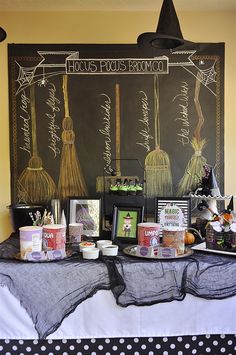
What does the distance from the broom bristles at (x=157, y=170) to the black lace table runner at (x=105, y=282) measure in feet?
3.86

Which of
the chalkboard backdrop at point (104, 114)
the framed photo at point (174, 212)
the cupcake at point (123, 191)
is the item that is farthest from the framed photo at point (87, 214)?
the chalkboard backdrop at point (104, 114)

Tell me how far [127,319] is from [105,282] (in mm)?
166

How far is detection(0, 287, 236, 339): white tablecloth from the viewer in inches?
57.2

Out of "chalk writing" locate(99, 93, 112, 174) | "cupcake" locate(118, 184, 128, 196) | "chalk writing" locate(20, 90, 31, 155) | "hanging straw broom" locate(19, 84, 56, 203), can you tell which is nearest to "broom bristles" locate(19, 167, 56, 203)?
"hanging straw broom" locate(19, 84, 56, 203)

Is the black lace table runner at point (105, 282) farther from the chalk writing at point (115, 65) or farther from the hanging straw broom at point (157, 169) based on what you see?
the chalk writing at point (115, 65)

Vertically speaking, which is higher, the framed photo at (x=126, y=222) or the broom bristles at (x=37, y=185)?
the broom bristles at (x=37, y=185)

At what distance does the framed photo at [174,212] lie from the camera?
6.68ft

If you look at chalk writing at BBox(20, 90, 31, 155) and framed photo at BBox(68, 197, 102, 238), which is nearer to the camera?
framed photo at BBox(68, 197, 102, 238)

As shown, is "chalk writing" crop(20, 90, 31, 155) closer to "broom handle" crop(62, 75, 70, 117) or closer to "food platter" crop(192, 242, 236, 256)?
"broom handle" crop(62, 75, 70, 117)

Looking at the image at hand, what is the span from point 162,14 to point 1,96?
134 centimetres

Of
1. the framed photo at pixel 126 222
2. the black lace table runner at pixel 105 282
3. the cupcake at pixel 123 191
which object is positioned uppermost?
the cupcake at pixel 123 191

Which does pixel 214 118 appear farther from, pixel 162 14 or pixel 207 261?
pixel 207 261

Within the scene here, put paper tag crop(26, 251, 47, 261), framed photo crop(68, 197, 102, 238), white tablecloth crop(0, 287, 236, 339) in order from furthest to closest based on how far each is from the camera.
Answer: framed photo crop(68, 197, 102, 238)
paper tag crop(26, 251, 47, 261)
white tablecloth crop(0, 287, 236, 339)

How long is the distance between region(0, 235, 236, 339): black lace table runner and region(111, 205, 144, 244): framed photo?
385mm
